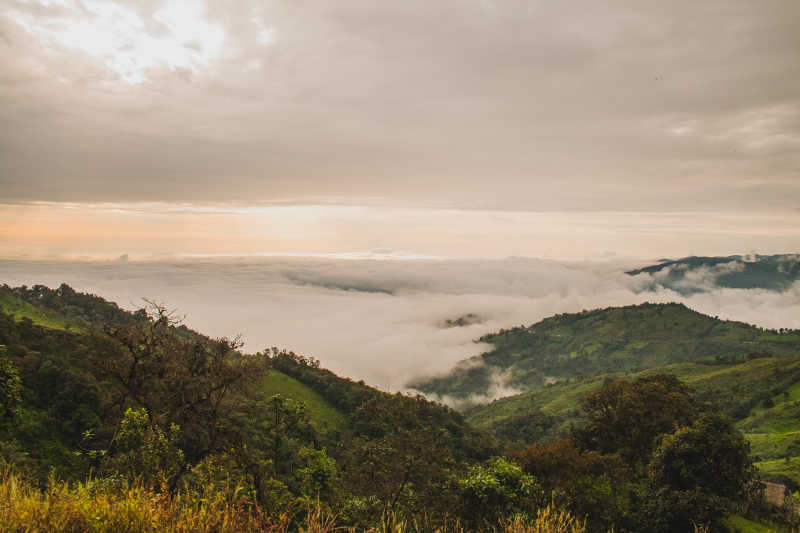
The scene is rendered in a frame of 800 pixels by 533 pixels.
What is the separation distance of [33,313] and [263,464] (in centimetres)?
7446

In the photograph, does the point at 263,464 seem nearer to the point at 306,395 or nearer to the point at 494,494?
the point at 494,494

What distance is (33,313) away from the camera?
214 feet

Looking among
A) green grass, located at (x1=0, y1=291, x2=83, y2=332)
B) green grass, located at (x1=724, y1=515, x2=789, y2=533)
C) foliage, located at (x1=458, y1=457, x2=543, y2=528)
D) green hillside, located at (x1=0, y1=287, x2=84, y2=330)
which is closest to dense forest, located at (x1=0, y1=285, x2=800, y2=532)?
foliage, located at (x1=458, y1=457, x2=543, y2=528)

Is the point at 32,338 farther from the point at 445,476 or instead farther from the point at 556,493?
the point at 556,493

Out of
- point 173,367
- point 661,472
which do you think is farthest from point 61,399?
point 661,472

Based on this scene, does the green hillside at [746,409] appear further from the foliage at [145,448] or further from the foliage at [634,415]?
the foliage at [145,448]

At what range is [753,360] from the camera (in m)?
157

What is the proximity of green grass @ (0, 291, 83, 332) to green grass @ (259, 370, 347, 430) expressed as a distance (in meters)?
31.7

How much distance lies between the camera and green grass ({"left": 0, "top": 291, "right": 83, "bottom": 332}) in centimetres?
6231

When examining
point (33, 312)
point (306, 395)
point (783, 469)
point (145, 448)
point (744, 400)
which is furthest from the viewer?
point (744, 400)

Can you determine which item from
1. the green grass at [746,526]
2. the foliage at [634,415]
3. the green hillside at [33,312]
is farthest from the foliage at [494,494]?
the green hillside at [33,312]

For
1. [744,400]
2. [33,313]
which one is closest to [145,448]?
[33,313]

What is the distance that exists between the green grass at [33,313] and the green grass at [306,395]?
31656 millimetres

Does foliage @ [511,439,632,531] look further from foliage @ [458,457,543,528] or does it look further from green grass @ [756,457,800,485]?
green grass @ [756,457,800,485]
